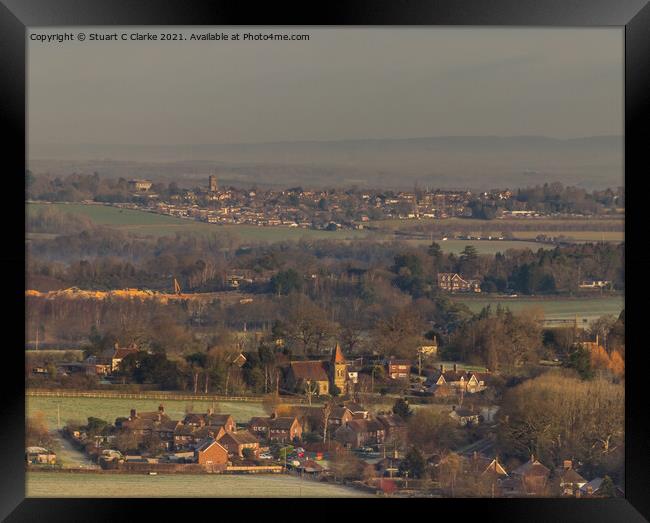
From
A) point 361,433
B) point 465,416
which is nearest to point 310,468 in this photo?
point 361,433

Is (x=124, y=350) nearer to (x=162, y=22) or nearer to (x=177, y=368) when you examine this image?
(x=177, y=368)

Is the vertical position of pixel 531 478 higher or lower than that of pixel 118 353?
lower

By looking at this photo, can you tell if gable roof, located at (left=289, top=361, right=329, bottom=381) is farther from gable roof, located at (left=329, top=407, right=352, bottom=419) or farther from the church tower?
gable roof, located at (left=329, top=407, right=352, bottom=419)

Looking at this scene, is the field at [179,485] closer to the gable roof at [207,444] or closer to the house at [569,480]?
the gable roof at [207,444]

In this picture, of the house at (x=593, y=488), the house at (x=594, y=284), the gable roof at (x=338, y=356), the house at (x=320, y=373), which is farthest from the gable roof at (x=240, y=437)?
the house at (x=594, y=284)

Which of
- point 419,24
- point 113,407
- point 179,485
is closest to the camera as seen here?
point 419,24

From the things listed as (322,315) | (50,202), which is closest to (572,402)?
(322,315)

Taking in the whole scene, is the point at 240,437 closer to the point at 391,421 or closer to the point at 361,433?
the point at 361,433
